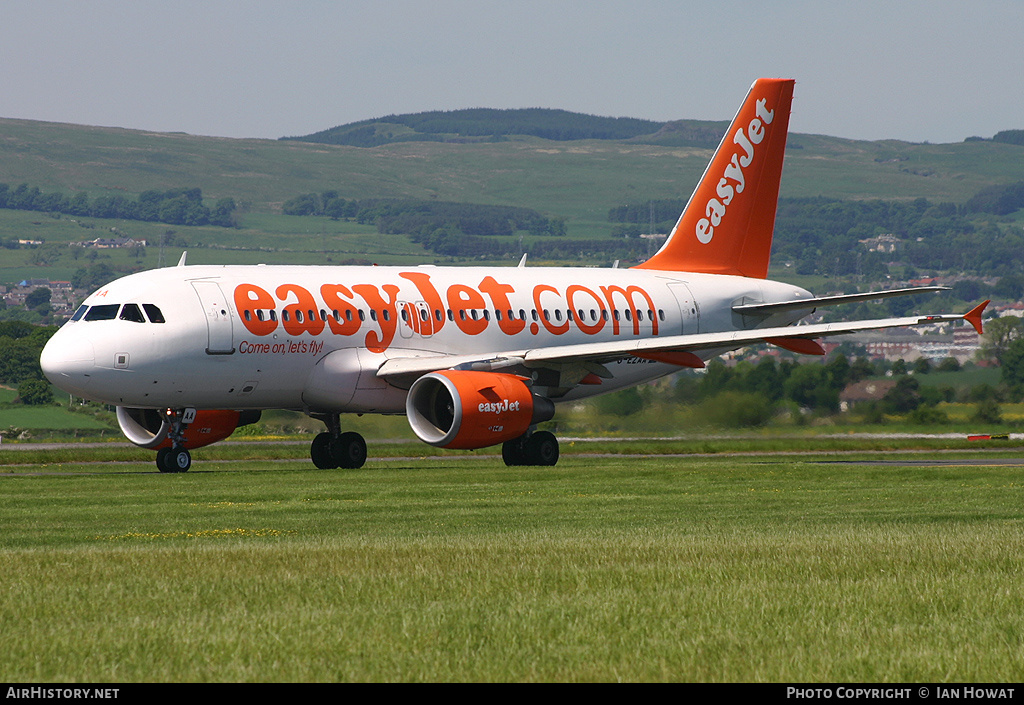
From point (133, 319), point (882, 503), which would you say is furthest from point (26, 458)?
point (882, 503)

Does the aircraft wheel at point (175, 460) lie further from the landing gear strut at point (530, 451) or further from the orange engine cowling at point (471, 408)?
the landing gear strut at point (530, 451)

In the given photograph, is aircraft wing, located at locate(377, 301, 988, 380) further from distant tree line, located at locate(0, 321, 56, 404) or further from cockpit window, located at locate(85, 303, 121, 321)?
distant tree line, located at locate(0, 321, 56, 404)

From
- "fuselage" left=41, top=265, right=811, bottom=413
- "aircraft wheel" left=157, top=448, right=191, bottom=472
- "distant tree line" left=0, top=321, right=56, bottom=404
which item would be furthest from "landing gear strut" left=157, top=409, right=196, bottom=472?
"distant tree line" left=0, top=321, right=56, bottom=404

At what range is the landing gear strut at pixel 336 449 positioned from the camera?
36656 mm

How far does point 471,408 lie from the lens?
32625mm

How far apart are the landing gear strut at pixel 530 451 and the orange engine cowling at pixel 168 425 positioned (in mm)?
6169

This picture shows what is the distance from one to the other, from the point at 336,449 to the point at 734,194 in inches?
588

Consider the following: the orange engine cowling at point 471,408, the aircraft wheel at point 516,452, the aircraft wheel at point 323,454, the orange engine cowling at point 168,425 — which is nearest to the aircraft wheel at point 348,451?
the aircraft wheel at point 323,454

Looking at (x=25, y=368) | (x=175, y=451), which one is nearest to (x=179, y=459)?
(x=175, y=451)

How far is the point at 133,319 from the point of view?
32.4 metres

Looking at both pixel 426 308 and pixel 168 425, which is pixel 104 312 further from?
pixel 426 308

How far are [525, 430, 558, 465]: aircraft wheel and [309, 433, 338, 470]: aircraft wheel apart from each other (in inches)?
182

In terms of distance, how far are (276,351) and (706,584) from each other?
22.4 meters

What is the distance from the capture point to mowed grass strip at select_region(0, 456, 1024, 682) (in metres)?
9.31
